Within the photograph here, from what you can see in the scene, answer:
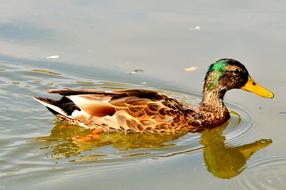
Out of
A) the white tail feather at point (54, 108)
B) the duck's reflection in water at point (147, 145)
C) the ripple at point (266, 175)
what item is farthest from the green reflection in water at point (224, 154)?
the white tail feather at point (54, 108)

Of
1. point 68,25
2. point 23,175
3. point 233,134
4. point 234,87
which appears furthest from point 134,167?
point 68,25

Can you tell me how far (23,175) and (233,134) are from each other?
2926mm

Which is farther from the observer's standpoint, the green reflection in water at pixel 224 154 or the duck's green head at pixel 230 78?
the duck's green head at pixel 230 78

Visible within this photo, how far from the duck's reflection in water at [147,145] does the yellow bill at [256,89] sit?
0.64m

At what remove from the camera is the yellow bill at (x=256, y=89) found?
968cm

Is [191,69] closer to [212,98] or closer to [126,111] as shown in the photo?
[212,98]

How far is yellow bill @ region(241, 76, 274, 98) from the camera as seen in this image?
31.8 ft

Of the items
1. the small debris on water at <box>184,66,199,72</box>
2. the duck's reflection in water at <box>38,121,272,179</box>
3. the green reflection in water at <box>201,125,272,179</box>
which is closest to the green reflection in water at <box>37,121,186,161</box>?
the duck's reflection in water at <box>38,121,272,179</box>

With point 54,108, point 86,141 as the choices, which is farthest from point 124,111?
point 54,108

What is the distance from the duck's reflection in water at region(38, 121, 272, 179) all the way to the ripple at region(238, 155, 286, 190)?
17cm

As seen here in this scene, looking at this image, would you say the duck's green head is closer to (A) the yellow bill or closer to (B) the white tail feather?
(A) the yellow bill

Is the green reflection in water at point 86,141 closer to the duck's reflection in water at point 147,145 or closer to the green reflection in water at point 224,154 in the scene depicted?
the duck's reflection in water at point 147,145

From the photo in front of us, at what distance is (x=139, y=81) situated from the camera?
1063cm

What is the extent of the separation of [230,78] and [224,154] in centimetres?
145
